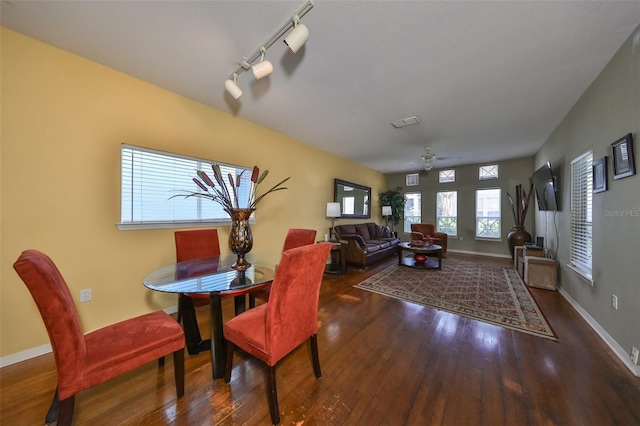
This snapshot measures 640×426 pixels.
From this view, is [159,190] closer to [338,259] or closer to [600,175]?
[338,259]

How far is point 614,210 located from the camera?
1952 millimetres

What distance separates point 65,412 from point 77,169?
1.94m

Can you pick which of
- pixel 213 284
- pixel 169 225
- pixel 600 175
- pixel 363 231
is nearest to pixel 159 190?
pixel 169 225

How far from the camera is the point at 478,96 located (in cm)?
262

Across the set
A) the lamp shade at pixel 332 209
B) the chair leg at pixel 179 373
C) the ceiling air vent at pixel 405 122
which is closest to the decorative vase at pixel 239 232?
the chair leg at pixel 179 373

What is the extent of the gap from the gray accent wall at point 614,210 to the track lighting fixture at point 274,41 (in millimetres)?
2543

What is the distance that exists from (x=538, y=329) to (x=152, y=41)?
4.47 metres

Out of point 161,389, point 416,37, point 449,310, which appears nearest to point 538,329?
point 449,310

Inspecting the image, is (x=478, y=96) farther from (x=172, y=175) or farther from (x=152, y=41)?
(x=172, y=175)

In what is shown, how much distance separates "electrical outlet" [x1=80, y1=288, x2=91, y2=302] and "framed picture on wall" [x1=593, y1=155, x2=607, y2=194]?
16.2 feet

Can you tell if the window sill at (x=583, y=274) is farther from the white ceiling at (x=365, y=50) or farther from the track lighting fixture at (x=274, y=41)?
the track lighting fixture at (x=274, y=41)

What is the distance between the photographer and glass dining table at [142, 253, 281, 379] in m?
1.48

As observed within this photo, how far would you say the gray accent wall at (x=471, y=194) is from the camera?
18.6 ft

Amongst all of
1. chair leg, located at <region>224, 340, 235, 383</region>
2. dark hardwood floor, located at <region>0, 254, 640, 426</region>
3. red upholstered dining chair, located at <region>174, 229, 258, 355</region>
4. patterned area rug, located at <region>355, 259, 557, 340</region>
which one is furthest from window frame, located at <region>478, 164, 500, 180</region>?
chair leg, located at <region>224, 340, 235, 383</region>
